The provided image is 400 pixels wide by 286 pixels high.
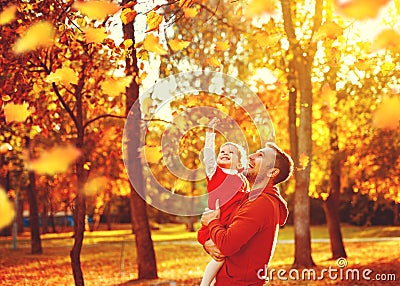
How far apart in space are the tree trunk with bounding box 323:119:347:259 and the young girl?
1558 centimetres

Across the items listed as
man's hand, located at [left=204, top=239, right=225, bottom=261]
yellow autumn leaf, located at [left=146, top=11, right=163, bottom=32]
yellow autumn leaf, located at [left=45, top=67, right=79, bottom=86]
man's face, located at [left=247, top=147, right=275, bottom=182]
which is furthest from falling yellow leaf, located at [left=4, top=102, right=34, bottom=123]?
man's face, located at [left=247, top=147, right=275, bottom=182]

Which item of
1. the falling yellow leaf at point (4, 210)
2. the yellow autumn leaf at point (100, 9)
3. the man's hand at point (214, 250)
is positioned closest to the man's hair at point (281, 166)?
the man's hand at point (214, 250)

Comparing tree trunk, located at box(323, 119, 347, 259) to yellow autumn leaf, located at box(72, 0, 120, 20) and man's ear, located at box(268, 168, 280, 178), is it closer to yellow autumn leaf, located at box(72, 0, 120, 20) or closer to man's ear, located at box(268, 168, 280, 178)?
yellow autumn leaf, located at box(72, 0, 120, 20)

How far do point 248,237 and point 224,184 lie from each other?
2.75 feet

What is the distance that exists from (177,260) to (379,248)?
847 centimetres

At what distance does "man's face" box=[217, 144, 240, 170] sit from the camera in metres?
5.43

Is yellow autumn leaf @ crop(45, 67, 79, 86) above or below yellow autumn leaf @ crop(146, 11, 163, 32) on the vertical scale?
below

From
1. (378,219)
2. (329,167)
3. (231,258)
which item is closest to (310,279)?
(329,167)

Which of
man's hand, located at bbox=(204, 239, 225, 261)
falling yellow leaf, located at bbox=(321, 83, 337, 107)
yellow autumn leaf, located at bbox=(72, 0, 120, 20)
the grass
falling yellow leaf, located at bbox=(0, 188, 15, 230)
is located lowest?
the grass

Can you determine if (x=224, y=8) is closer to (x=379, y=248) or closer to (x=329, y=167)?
(x=329, y=167)

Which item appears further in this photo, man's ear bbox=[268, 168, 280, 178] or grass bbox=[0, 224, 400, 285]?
grass bbox=[0, 224, 400, 285]

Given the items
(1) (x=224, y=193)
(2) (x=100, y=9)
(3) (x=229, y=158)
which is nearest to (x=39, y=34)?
(2) (x=100, y=9)

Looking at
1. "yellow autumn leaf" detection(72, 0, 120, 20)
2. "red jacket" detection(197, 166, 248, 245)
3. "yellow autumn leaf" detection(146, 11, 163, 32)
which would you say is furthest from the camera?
"yellow autumn leaf" detection(146, 11, 163, 32)

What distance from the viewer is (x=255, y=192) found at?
14.6 feet
